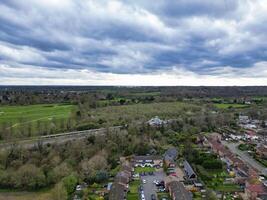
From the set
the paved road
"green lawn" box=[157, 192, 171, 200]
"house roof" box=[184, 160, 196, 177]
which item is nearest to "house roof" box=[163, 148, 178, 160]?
"house roof" box=[184, 160, 196, 177]

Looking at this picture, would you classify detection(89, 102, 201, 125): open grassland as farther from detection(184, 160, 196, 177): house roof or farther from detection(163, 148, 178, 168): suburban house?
detection(184, 160, 196, 177): house roof

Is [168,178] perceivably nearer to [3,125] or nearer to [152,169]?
[152,169]

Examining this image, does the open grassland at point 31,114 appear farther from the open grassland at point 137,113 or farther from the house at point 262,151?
the house at point 262,151

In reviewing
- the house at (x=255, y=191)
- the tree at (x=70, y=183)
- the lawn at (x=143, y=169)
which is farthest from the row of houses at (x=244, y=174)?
the tree at (x=70, y=183)

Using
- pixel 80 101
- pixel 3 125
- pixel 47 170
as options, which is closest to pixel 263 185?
pixel 47 170

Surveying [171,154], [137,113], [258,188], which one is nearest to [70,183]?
[171,154]

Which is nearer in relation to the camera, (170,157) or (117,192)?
(117,192)

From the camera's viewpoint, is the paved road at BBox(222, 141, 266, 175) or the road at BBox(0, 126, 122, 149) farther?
the road at BBox(0, 126, 122, 149)

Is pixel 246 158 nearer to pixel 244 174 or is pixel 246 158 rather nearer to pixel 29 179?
pixel 244 174
